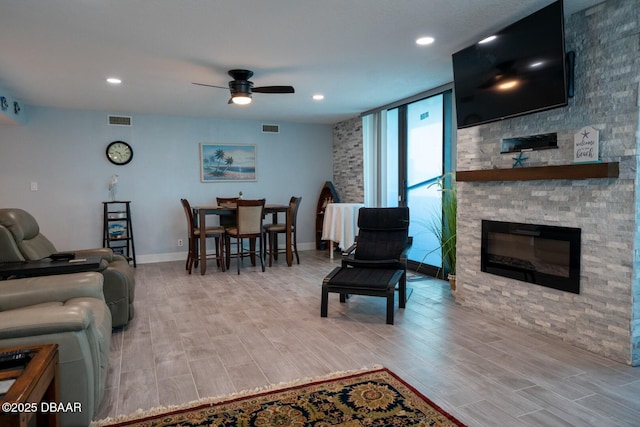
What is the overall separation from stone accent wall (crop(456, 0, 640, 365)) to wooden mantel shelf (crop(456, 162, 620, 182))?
10cm

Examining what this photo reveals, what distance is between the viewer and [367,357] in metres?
2.80

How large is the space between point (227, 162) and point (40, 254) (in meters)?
3.99

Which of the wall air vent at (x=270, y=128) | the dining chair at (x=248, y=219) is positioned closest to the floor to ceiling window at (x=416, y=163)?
the wall air vent at (x=270, y=128)

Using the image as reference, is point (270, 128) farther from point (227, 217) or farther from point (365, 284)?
point (365, 284)

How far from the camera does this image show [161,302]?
13.9ft

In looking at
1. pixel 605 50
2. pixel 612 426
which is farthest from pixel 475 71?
pixel 612 426

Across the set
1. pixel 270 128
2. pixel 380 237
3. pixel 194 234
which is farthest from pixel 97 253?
pixel 270 128

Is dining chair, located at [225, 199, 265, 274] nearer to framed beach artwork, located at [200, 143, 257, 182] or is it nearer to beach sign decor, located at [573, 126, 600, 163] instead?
framed beach artwork, located at [200, 143, 257, 182]

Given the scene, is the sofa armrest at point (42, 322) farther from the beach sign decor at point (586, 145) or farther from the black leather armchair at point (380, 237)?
the beach sign decor at point (586, 145)

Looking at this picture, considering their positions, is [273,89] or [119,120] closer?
[273,89]

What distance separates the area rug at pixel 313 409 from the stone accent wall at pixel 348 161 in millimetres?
4494

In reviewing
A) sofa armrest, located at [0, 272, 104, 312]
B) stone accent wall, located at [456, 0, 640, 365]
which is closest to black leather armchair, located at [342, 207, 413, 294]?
stone accent wall, located at [456, 0, 640, 365]

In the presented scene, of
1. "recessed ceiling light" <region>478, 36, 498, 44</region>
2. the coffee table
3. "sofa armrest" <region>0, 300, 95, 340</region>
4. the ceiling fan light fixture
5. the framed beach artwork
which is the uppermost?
"recessed ceiling light" <region>478, 36, 498, 44</region>

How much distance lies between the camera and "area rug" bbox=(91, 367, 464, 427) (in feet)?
6.59
